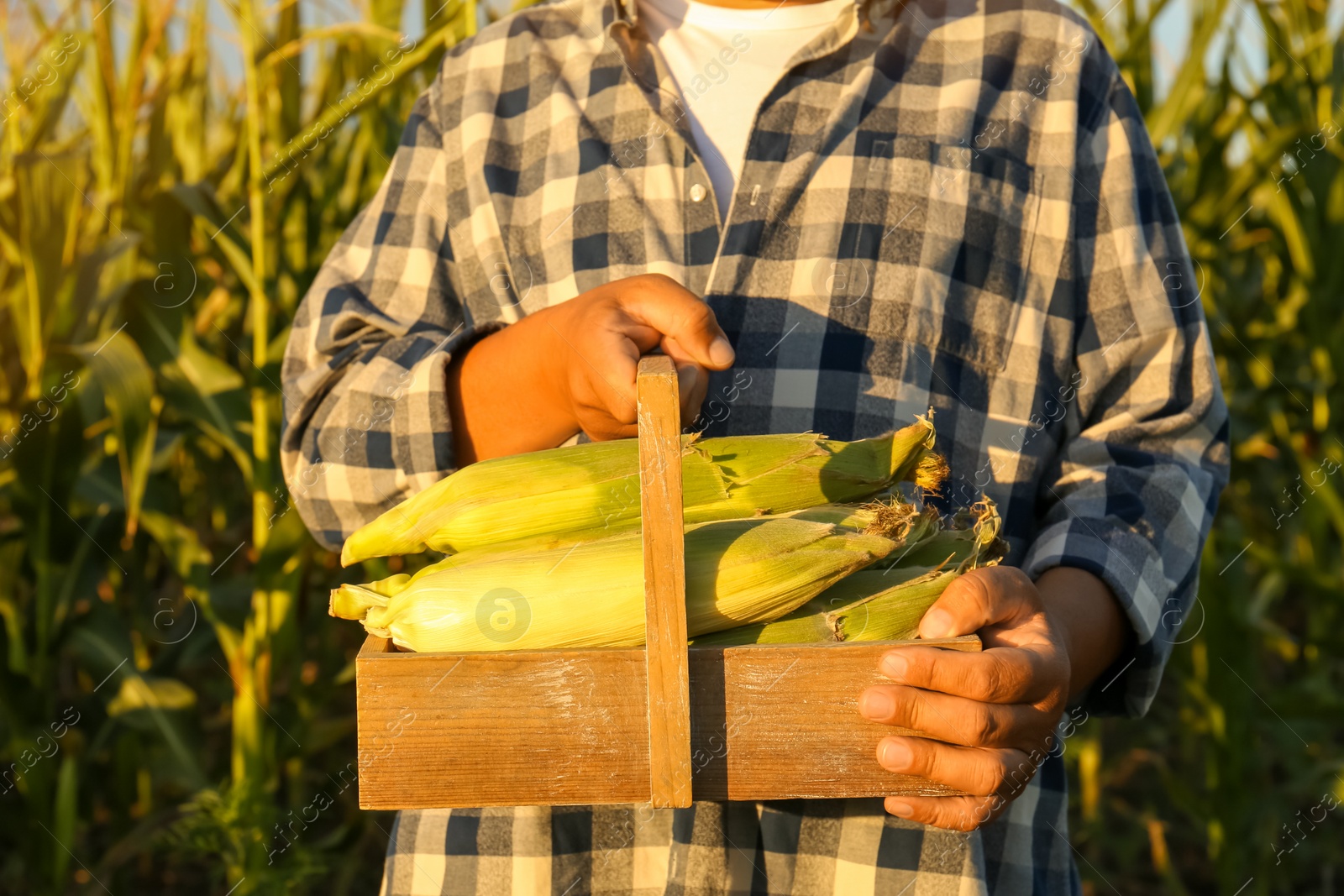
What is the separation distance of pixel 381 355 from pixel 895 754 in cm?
73

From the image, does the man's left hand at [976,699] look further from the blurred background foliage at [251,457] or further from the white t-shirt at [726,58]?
A: the blurred background foliage at [251,457]

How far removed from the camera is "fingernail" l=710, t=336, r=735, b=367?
2.53ft

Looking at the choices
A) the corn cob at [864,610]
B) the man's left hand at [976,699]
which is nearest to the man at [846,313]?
the man's left hand at [976,699]

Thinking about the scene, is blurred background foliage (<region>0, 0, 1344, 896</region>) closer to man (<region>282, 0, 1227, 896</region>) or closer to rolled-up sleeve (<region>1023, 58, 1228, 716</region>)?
man (<region>282, 0, 1227, 896</region>)

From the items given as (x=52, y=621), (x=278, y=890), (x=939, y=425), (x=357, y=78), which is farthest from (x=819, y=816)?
(x=357, y=78)

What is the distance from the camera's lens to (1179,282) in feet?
3.77

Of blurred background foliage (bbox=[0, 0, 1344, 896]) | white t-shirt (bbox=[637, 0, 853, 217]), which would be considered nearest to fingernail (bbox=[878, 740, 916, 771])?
white t-shirt (bbox=[637, 0, 853, 217])

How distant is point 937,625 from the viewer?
29.5 inches

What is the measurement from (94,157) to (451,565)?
1.95 m

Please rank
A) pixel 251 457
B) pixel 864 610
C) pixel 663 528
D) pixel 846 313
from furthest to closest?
pixel 251 457, pixel 846 313, pixel 864 610, pixel 663 528

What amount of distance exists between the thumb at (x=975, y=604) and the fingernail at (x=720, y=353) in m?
0.25

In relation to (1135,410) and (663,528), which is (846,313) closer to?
(1135,410)

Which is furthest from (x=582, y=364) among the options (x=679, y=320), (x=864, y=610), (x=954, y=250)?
(x=954, y=250)

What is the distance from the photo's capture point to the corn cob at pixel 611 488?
76cm
